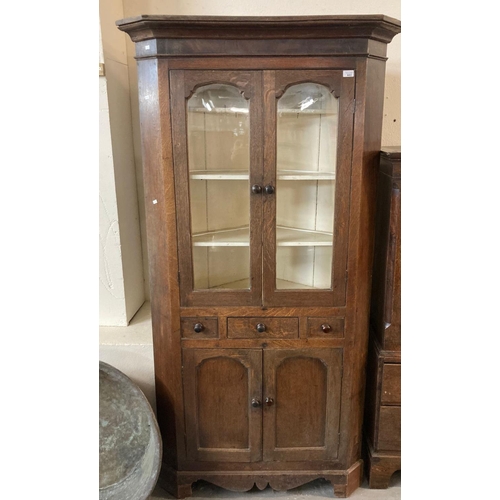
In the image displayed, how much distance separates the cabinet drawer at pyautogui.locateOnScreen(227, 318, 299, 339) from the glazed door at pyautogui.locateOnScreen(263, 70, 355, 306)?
0.07m

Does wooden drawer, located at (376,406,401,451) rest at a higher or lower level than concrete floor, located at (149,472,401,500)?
higher

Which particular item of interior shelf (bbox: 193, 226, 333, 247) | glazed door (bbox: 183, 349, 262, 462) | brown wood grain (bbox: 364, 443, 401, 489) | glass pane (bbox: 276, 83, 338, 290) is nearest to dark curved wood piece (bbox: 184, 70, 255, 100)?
glass pane (bbox: 276, 83, 338, 290)

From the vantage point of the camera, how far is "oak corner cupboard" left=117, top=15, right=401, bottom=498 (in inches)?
50.3

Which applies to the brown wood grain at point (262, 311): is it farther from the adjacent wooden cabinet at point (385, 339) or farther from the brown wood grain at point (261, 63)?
the brown wood grain at point (261, 63)

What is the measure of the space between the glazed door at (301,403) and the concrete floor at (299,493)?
0.16m

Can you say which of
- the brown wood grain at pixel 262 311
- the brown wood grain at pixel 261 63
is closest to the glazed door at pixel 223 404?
the brown wood grain at pixel 262 311

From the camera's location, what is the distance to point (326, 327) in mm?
1467

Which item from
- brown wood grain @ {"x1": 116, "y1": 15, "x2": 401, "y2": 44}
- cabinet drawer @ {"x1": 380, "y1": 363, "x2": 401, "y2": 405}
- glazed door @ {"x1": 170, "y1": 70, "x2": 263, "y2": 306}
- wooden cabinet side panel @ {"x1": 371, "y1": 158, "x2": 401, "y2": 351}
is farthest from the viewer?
cabinet drawer @ {"x1": 380, "y1": 363, "x2": 401, "y2": 405}

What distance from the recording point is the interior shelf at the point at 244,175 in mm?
1399

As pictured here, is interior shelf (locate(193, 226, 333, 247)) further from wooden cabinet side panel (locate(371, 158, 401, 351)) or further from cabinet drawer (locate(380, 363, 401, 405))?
cabinet drawer (locate(380, 363, 401, 405))

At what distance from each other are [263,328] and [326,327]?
0.72ft

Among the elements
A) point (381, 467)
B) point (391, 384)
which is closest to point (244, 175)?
point (391, 384)

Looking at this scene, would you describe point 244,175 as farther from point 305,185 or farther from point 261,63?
point 261,63

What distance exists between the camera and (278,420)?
156cm
